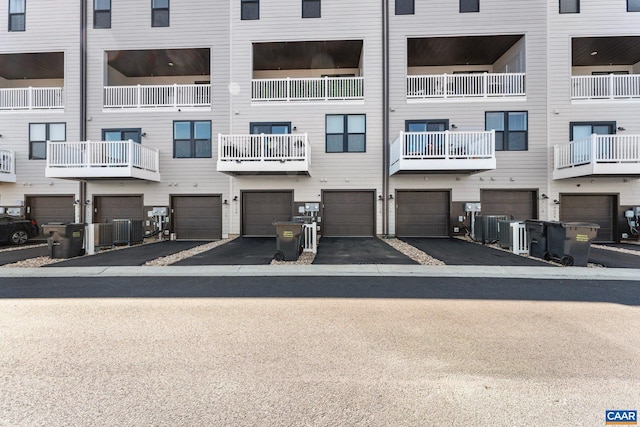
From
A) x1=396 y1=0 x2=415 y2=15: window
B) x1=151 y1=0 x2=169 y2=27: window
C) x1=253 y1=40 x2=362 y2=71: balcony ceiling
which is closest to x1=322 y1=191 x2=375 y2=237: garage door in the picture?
x1=253 y1=40 x2=362 y2=71: balcony ceiling

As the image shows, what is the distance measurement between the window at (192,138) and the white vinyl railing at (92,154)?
91.9 inches

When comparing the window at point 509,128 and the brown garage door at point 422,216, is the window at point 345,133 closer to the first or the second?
the brown garage door at point 422,216

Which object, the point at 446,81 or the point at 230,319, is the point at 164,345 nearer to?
the point at 230,319

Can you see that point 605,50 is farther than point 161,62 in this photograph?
No

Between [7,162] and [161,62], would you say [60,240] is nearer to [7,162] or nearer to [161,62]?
[7,162]

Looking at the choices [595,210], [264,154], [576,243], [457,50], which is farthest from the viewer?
[457,50]

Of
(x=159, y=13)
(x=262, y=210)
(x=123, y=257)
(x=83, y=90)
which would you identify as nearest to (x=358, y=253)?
(x=262, y=210)

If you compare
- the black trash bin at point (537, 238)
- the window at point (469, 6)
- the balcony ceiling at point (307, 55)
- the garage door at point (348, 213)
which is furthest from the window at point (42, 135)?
the black trash bin at point (537, 238)

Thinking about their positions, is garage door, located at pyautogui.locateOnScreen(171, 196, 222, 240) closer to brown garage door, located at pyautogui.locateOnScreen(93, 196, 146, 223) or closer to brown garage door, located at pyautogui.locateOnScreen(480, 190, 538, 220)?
brown garage door, located at pyautogui.locateOnScreen(93, 196, 146, 223)

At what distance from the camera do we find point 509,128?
47.6ft

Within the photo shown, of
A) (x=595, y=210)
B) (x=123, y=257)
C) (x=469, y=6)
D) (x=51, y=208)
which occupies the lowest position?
(x=123, y=257)

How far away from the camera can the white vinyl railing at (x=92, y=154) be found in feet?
43.1

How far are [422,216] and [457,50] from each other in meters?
8.55

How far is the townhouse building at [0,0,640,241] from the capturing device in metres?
14.2
